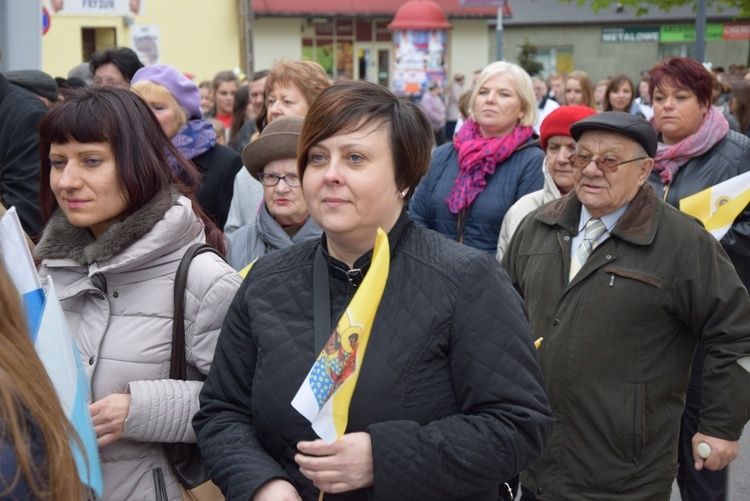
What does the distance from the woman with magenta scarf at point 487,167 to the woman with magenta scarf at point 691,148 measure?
26.5 inches

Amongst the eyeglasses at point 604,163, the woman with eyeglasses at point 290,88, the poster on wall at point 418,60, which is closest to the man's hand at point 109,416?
the eyeglasses at point 604,163

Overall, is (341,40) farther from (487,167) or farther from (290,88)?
(487,167)

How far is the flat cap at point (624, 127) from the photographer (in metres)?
3.96

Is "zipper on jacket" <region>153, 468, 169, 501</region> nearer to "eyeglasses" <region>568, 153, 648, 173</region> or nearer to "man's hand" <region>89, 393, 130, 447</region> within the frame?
"man's hand" <region>89, 393, 130, 447</region>

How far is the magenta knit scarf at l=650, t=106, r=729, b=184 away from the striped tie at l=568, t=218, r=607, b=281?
1.46m

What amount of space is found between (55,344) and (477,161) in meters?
3.44

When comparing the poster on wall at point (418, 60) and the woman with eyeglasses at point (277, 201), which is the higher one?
the woman with eyeglasses at point (277, 201)

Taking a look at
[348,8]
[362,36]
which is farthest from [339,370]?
[362,36]

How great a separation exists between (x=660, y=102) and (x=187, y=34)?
25241mm

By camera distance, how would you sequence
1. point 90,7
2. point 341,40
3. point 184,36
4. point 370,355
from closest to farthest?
1. point 370,355
2. point 90,7
3. point 184,36
4. point 341,40

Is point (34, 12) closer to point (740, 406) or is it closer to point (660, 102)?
point (660, 102)

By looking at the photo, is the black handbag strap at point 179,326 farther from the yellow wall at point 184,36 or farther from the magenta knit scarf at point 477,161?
the yellow wall at point 184,36

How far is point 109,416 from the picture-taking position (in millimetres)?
2803

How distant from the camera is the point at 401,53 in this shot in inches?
827
